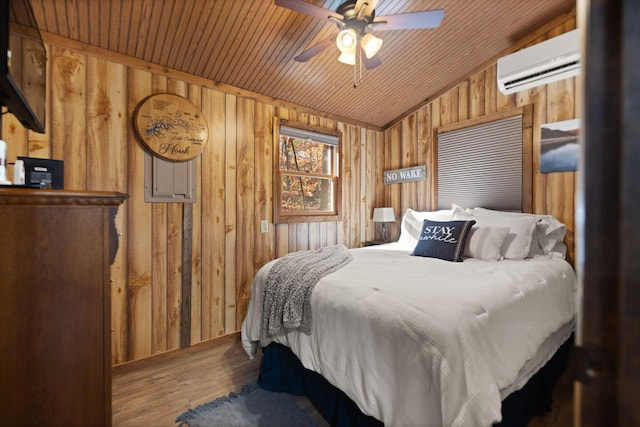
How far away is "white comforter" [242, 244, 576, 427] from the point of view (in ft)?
3.52

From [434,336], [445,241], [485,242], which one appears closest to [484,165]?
[485,242]

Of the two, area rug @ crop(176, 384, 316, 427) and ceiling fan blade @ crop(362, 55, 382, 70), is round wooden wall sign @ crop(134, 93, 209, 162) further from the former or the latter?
area rug @ crop(176, 384, 316, 427)

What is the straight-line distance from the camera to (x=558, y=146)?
8.63ft

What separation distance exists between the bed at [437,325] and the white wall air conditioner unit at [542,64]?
49.8 inches

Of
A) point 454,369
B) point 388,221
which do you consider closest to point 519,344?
point 454,369

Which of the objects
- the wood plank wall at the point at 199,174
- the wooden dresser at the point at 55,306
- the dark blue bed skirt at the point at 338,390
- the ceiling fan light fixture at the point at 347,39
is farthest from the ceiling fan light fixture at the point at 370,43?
the dark blue bed skirt at the point at 338,390

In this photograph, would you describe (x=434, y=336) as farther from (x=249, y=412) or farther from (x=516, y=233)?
(x=516, y=233)

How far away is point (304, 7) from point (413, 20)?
0.69 m

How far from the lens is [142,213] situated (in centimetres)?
235

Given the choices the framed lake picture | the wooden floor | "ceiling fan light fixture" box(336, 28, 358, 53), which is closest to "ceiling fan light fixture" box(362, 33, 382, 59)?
"ceiling fan light fixture" box(336, 28, 358, 53)

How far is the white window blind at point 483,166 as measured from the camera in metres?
2.89

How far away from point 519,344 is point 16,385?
1938 millimetres

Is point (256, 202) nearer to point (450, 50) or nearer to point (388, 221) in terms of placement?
point (388, 221)

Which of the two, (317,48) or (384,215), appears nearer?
(317,48)
